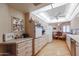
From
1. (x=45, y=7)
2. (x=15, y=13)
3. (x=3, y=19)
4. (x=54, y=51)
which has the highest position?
(x=45, y=7)

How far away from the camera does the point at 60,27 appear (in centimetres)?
1503

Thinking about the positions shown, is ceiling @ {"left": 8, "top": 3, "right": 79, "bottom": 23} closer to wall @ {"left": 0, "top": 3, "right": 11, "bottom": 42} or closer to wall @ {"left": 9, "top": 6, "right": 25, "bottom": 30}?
wall @ {"left": 9, "top": 6, "right": 25, "bottom": 30}

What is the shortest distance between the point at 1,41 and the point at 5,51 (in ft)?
1.28

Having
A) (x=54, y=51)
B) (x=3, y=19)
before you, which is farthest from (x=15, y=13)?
(x=54, y=51)

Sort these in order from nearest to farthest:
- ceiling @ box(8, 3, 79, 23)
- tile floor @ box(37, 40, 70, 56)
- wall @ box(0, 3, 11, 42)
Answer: wall @ box(0, 3, 11, 42) → ceiling @ box(8, 3, 79, 23) → tile floor @ box(37, 40, 70, 56)

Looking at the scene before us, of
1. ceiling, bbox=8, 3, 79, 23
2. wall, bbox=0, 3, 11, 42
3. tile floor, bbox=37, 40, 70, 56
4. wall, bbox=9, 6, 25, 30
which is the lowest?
tile floor, bbox=37, 40, 70, 56

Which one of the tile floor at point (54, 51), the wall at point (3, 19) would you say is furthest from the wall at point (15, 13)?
the tile floor at point (54, 51)

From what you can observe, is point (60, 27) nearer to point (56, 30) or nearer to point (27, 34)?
point (56, 30)

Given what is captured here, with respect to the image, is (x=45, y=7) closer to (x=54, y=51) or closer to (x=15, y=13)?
(x=15, y=13)

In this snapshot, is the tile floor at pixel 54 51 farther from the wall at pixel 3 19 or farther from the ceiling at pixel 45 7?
the wall at pixel 3 19

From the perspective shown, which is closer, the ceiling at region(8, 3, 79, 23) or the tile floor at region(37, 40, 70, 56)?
the ceiling at region(8, 3, 79, 23)

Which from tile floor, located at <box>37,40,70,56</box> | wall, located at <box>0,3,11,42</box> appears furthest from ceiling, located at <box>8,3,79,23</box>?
tile floor, located at <box>37,40,70,56</box>

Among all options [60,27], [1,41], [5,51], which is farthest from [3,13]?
[60,27]

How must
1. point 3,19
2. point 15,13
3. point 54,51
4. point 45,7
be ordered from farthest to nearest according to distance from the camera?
point 54,51
point 45,7
point 15,13
point 3,19
